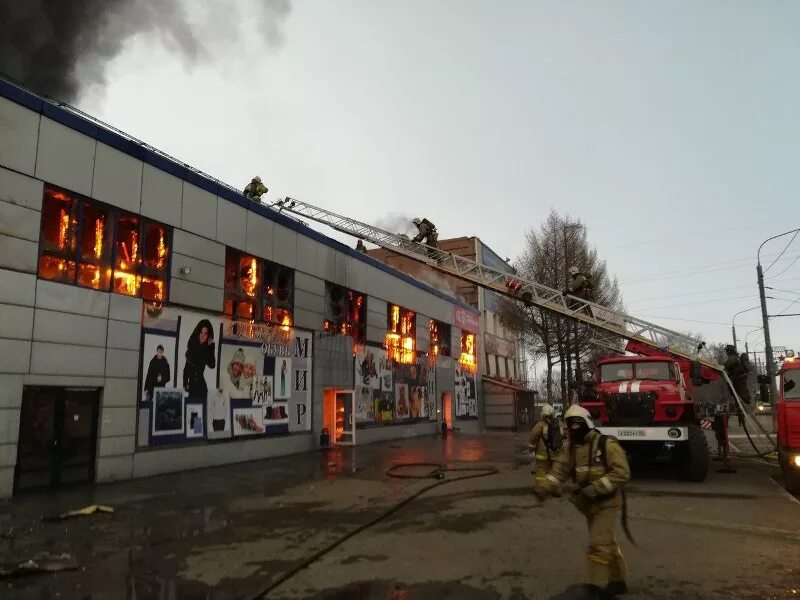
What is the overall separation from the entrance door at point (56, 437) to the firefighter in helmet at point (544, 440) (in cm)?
954

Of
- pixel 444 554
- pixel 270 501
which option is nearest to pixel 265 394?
pixel 270 501

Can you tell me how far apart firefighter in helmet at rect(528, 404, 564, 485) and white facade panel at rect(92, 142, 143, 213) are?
10.7 meters

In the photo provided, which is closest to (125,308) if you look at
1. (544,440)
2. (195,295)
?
(195,295)

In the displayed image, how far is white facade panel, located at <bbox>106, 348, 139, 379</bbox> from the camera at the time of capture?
40.5 ft

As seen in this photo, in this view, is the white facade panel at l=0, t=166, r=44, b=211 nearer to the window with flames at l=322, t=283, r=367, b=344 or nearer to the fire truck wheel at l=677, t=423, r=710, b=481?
the window with flames at l=322, t=283, r=367, b=344

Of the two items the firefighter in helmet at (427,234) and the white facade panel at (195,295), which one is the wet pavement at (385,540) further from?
the firefighter in helmet at (427,234)

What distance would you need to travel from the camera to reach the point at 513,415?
34500 mm

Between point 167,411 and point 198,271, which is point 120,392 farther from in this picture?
point 198,271

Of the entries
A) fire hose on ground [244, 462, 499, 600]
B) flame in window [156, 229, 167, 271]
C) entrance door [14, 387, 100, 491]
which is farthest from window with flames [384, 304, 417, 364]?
entrance door [14, 387, 100, 491]

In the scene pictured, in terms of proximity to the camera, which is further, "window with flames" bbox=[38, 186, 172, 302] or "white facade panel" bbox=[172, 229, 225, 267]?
"white facade panel" bbox=[172, 229, 225, 267]

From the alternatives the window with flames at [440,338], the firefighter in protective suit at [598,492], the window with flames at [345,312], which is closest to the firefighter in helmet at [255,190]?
the window with flames at [345,312]

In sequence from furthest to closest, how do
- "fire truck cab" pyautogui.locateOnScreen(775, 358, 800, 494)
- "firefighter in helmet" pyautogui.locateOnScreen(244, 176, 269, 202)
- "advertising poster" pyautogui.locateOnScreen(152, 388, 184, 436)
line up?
"firefighter in helmet" pyautogui.locateOnScreen(244, 176, 269, 202)
"advertising poster" pyautogui.locateOnScreen(152, 388, 184, 436)
"fire truck cab" pyautogui.locateOnScreen(775, 358, 800, 494)

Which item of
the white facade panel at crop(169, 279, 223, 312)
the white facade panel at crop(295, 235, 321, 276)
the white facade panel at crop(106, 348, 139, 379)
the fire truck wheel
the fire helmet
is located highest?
the white facade panel at crop(295, 235, 321, 276)

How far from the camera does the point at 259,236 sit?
1722cm
